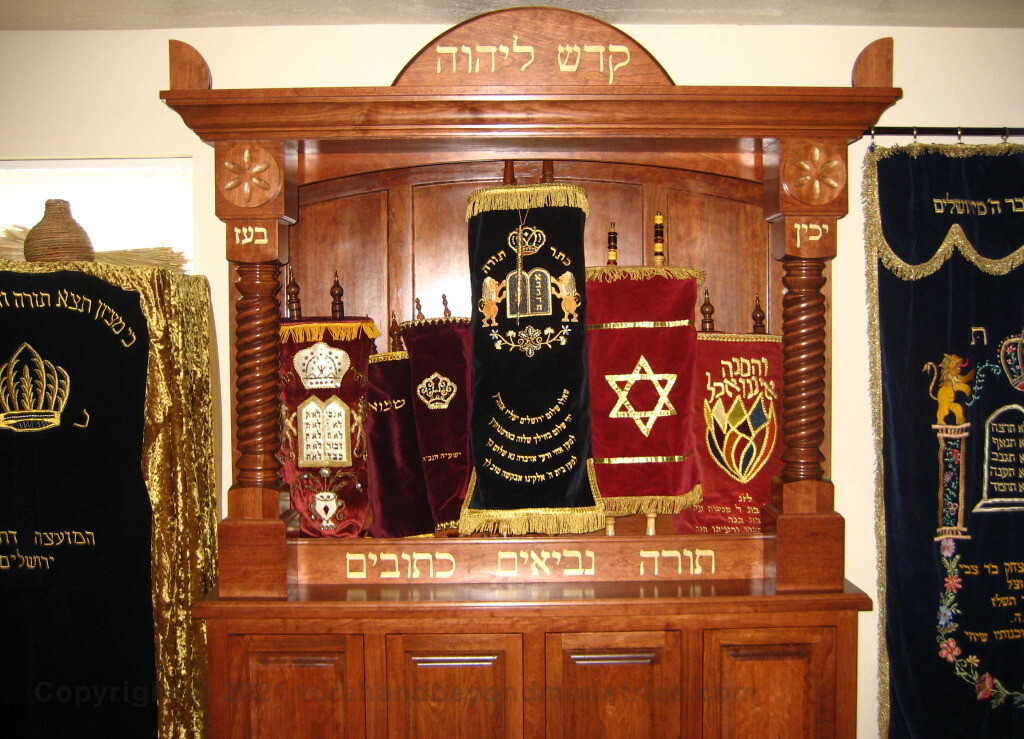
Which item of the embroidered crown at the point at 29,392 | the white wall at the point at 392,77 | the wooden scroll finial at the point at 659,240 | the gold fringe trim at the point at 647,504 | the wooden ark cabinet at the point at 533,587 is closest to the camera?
the wooden ark cabinet at the point at 533,587

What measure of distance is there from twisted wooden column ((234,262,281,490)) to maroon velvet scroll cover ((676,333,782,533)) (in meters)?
1.32

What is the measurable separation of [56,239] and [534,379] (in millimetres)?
1583

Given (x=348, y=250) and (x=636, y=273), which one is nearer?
(x=636, y=273)

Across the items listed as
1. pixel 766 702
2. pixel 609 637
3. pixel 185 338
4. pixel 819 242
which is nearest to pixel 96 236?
pixel 185 338

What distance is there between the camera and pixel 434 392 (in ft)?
6.97

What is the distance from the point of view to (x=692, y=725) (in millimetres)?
1903

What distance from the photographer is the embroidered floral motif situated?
7.43ft

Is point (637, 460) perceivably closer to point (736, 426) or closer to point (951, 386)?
point (736, 426)

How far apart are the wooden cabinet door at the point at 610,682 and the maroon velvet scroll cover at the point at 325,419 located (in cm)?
77

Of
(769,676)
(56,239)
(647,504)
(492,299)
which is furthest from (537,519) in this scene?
(56,239)

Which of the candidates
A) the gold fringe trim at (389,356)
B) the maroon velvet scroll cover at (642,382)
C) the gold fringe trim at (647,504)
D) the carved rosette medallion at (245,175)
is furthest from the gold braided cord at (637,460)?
the carved rosette medallion at (245,175)

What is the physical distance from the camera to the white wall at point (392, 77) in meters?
2.38

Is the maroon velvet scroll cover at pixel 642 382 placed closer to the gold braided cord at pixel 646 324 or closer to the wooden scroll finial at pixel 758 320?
the gold braided cord at pixel 646 324

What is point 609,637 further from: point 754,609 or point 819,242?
point 819,242
